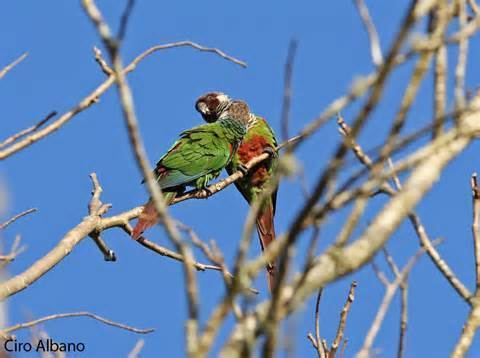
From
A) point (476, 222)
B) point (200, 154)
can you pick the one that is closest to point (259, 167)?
point (200, 154)

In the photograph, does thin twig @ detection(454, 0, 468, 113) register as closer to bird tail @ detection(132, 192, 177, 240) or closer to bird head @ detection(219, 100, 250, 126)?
bird tail @ detection(132, 192, 177, 240)

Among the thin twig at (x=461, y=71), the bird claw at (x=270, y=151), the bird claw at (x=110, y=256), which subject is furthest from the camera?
the bird claw at (x=270, y=151)

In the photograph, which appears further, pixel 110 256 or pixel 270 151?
pixel 270 151

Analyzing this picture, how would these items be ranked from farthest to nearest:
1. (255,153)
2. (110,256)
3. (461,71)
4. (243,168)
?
(255,153) < (243,168) < (110,256) < (461,71)

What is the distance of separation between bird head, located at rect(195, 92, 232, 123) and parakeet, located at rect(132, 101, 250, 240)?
0.59 meters

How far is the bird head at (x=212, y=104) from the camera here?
8.08m

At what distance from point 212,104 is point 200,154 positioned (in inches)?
67.0

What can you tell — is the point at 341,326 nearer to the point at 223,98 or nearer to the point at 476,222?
the point at 476,222

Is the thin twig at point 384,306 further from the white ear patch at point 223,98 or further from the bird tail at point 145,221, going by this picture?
the white ear patch at point 223,98

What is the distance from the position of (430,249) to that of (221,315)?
37.4 inches

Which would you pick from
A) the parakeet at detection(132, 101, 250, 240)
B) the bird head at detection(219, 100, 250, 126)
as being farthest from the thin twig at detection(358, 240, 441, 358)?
the bird head at detection(219, 100, 250, 126)

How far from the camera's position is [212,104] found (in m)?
8.26

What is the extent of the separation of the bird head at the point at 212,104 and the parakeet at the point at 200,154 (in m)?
0.59

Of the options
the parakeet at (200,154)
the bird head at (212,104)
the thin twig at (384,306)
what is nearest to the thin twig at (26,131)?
the thin twig at (384,306)
